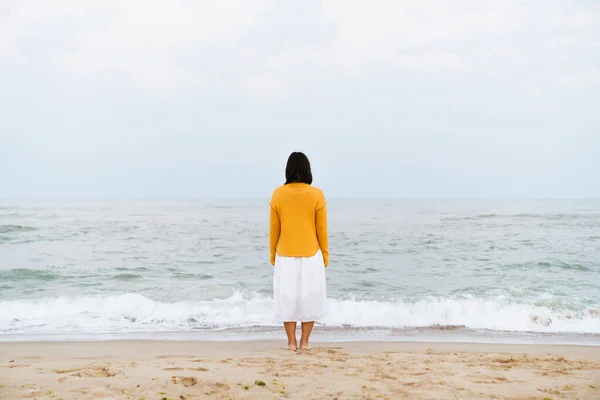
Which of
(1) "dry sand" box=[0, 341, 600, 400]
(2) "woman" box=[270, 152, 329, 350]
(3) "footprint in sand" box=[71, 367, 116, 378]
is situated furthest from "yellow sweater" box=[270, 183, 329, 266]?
(3) "footprint in sand" box=[71, 367, 116, 378]

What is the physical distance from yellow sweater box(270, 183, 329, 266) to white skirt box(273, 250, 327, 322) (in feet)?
0.29

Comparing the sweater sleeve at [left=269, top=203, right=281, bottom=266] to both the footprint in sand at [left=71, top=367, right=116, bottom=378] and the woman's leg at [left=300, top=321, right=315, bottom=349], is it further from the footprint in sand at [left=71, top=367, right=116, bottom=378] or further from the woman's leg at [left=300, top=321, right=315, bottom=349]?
the footprint in sand at [left=71, top=367, right=116, bottom=378]

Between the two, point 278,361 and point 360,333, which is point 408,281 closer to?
point 360,333

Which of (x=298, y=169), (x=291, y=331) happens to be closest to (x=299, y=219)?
(x=298, y=169)

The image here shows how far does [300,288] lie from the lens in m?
4.86

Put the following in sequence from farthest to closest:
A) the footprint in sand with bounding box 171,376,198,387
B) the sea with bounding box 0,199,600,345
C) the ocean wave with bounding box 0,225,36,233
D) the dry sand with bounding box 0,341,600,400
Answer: the ocean wave with bounding box 0,225,36,233 < the sea with bounding box 0,199,600,345 < the footprint in sand with bounding box 171,376,198,387 < the dry sand with bounding box 0,341,600,400

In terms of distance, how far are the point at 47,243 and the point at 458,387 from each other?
56.0ft

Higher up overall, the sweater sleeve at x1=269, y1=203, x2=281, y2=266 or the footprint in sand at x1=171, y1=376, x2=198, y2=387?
the sweater sleeve at x1=269, y1=203, x2=281, y2=266

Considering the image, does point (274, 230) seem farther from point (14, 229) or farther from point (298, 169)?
point (14, 229)

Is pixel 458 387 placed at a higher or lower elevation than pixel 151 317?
higher

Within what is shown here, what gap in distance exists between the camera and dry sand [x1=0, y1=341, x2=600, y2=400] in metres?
3.39

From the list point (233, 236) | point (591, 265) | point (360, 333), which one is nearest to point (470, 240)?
point (591, 265)

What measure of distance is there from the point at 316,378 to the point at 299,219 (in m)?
1.58

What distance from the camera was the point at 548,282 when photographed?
438 inches
